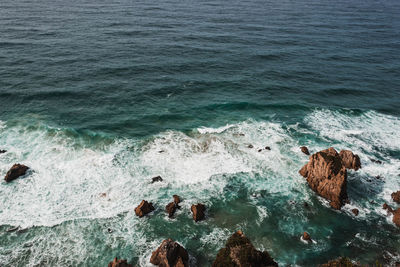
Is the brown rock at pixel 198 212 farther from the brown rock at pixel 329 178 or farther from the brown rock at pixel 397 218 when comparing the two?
the brown rock at pixel 397 218

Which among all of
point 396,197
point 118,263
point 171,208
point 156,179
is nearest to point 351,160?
point 396,197

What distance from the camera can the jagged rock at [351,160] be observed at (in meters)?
39.0

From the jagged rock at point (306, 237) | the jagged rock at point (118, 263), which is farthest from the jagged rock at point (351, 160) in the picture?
the jagged rock at point (118, 263)

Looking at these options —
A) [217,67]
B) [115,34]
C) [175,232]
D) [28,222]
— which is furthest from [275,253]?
[115,34]

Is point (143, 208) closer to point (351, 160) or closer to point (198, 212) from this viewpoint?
point (198, 212)

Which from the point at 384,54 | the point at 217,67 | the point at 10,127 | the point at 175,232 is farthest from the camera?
the point at 384,54

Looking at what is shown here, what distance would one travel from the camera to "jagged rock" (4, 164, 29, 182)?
116 ft

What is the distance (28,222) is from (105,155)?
13914 mm

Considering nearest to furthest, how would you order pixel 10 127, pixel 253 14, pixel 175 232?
pixel 175 232, pixel 10 127, pixel 253 14

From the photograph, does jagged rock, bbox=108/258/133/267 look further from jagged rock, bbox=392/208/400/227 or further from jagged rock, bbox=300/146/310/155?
jagged rock, bbox=392/208/400/227

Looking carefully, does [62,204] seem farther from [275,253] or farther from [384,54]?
[384,54]

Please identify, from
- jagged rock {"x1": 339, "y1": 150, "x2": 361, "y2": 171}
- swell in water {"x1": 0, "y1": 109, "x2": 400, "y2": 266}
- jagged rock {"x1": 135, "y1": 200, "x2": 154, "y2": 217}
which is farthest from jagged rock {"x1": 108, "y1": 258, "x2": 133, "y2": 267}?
jagged rock {"x1": 339, "y1": 150, "x2": 361, "y2": 171}

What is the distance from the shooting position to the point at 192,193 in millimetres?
34812

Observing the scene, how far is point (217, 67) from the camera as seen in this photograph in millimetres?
71938
